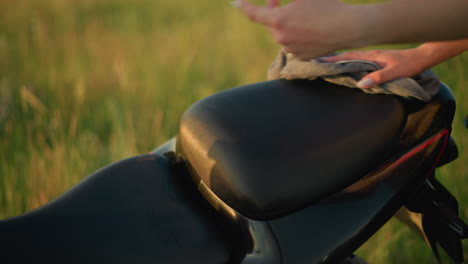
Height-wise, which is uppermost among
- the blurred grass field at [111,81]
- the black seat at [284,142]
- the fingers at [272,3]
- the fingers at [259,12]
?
the fingers at [272,3]

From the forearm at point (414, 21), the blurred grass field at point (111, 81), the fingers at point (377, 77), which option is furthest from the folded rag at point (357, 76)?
the blurred grass field at point (111, 81)

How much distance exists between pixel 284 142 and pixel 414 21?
10.1 inches

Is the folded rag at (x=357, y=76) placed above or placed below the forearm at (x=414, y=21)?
below

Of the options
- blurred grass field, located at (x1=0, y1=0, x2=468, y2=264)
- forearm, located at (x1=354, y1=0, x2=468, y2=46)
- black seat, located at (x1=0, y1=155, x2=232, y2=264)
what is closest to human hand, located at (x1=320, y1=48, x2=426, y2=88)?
forearm, located at (x1=354, y1=0, x2=468, y2=46)

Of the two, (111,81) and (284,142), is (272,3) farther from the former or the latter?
(111,81)

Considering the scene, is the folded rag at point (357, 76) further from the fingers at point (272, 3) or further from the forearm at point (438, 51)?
the fingers at point (272, 3)

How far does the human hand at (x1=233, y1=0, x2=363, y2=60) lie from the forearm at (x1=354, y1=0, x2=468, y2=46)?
0.06ft

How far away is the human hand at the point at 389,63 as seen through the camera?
66 cm

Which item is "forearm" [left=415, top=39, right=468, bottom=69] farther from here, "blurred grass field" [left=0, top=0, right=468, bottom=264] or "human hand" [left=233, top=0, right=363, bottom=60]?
"blurred grass field" [left=0, top=0, right=468, bottom=264]

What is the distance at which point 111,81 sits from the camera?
89.2 inches

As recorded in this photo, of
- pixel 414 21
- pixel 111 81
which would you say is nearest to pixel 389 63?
pixel 414 21

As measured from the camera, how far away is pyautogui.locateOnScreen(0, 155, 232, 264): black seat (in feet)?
1.65

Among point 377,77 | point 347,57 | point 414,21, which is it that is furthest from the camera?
point 347,57

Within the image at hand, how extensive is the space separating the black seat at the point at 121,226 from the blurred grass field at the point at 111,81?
88 cm
